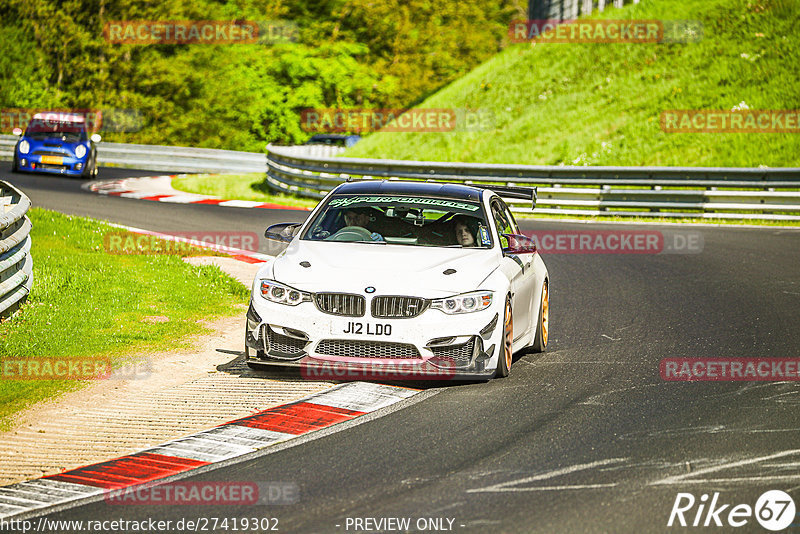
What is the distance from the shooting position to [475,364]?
7.99 metres

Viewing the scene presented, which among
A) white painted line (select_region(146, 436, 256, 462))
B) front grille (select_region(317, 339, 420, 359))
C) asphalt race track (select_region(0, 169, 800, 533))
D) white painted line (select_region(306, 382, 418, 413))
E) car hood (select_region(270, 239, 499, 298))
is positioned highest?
car hood (select_region(270, 239, 499, 298))

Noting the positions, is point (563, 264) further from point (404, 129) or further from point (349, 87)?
point (349, 87)

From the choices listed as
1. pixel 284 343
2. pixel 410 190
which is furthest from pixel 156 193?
pixel 284 343

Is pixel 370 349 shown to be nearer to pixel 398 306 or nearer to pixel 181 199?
pixel 398 306

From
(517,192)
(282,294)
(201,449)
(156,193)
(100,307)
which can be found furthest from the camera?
(156,193)

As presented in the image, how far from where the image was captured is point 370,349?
787cm

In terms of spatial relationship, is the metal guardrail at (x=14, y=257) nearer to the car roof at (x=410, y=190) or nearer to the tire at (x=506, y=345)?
the car roof at (x=410, y=190)

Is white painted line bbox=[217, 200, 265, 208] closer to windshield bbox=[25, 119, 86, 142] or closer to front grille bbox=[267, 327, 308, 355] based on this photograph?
windshield bbox=[25, 119, 86, 142]

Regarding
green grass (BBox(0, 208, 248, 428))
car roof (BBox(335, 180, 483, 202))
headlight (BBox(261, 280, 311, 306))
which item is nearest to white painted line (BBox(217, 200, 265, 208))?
green grass (BBox(0, 208, 248, 428))

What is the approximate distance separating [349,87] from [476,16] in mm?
15303

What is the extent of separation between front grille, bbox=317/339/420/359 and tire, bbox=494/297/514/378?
2.36 ft

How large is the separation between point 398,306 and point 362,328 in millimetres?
315

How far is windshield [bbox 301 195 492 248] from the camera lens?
30.0 ft

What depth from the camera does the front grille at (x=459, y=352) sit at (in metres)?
7.90
